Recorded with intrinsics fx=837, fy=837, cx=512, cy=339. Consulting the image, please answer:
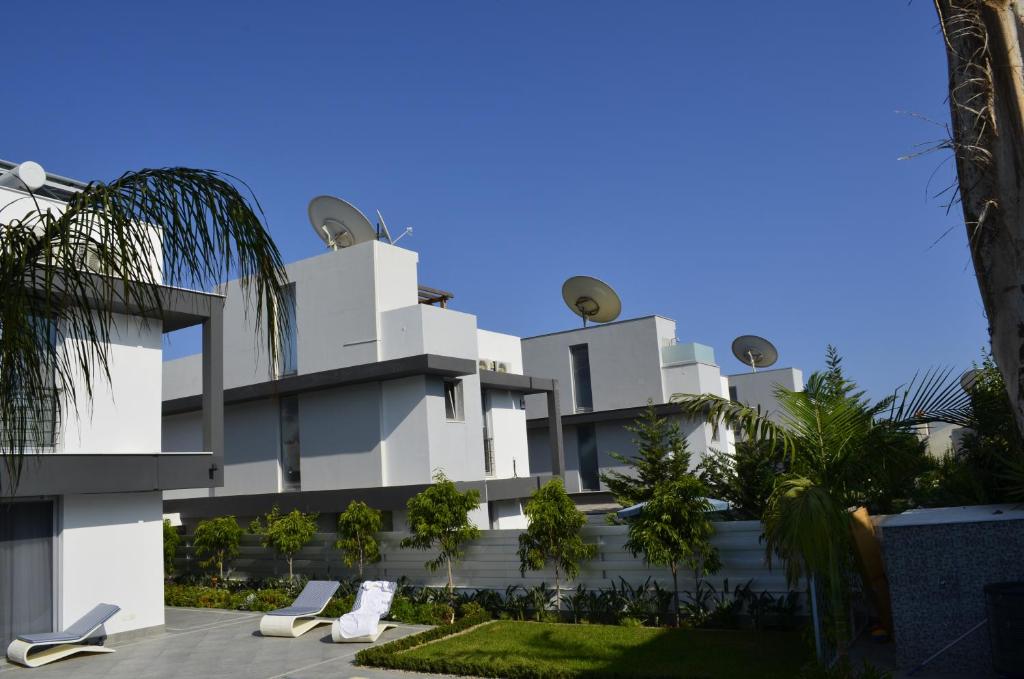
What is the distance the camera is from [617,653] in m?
10.5

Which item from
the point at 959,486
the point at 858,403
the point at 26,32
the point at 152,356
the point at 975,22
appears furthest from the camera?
the point at 152,356

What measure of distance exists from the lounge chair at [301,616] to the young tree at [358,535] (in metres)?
1.60

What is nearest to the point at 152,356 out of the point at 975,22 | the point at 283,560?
the point at 283,560

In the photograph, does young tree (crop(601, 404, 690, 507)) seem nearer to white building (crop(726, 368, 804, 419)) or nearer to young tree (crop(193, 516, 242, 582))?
young tree (crop(193, 516, 242, 582))

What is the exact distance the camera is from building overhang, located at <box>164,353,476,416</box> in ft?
64.2

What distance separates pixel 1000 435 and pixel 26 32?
32.0ft

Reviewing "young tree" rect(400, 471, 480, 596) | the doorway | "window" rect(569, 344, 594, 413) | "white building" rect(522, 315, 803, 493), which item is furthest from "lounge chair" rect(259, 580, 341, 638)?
"window" rect(569, 344, 594, 413)

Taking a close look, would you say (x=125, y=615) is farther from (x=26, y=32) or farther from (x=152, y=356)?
(x=26, y=32)

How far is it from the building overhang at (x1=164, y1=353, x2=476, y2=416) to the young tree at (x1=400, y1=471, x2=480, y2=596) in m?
5.14

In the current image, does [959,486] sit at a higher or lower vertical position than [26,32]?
lower

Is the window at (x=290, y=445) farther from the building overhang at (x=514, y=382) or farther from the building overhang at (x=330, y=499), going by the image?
the building overhang at (x=514, y=382)

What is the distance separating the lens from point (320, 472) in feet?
70.1

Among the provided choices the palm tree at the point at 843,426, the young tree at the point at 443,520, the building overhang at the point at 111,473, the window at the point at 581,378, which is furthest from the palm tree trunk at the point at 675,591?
the window at the point at 581,378

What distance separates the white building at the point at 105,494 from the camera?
1288 cm
